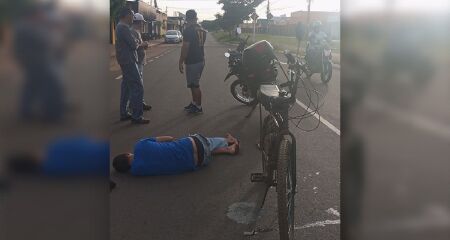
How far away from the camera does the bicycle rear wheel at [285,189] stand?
8.32ft

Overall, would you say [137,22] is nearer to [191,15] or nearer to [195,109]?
[191,15]

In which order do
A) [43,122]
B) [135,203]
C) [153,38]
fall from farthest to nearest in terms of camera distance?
[153,38]
[135,203]
[43,122]

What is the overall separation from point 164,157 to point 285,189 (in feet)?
5.90

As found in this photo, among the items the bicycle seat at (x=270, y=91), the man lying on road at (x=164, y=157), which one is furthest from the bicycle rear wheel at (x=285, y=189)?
the man lying on road at (x=164, y=157)

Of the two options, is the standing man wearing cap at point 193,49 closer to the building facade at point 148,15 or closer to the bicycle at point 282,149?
the building facade at point 148,15

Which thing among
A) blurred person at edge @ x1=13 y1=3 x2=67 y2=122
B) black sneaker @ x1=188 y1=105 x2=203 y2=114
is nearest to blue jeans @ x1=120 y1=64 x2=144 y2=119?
black sneaker @ x1=188 y1=105 x2=203 y2=114

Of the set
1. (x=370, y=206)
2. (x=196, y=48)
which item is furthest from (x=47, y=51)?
(x=196, y=48)

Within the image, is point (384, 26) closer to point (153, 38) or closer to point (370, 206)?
point (370, 206)

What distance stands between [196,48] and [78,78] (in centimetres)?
634

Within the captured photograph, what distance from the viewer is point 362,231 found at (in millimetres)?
752

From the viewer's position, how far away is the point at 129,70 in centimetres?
615

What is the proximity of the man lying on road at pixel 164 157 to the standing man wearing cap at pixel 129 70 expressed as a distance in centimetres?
202

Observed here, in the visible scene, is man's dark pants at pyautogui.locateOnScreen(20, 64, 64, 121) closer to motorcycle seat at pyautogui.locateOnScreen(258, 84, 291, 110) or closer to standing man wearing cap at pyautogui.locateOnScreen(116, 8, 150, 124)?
motorcycle seat at pyautogui.locateOnScreen(258, 84, 291, 110)

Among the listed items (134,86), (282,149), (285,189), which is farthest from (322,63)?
(285,189)
